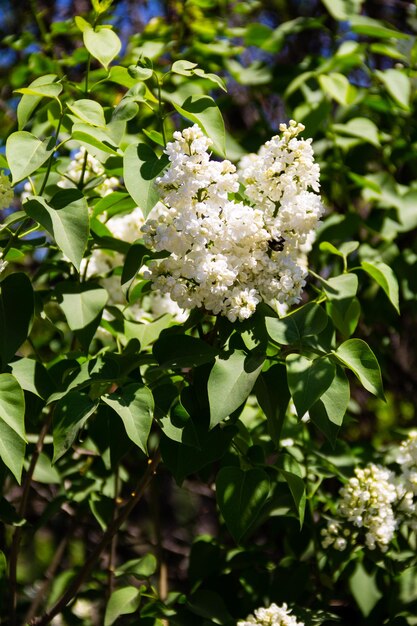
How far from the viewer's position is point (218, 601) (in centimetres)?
166

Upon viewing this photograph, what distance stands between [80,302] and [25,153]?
34 cm

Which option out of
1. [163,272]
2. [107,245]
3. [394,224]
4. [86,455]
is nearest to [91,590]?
[86,455]

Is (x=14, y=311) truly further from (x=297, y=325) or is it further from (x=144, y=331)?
(x=297, y=325)

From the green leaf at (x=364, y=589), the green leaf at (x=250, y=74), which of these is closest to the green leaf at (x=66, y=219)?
the green leaf at (x=364, y=589)

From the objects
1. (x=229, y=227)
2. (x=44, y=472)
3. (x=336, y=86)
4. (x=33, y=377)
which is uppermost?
(x=229, y=227)

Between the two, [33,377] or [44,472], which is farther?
[44,472]

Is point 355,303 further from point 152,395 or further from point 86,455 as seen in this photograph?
point 86,455

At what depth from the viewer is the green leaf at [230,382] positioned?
3.75ft

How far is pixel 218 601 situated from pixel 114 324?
58 centimetres

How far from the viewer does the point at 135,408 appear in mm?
1170

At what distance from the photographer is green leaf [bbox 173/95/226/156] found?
1.27 metres

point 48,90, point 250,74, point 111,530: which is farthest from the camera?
point 250,74

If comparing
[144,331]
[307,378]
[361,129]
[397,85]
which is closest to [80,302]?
[144,331]

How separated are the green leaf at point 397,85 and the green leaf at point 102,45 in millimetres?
1121
